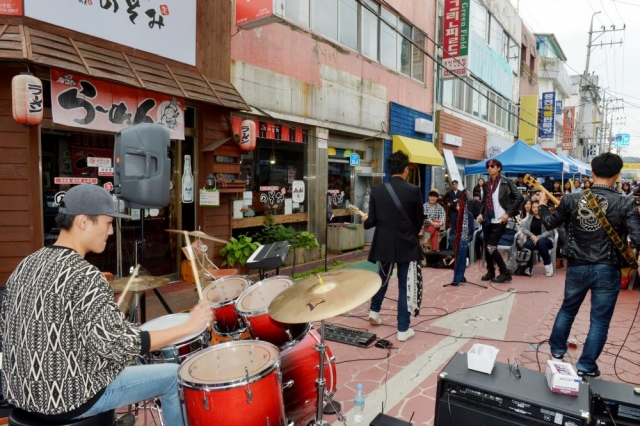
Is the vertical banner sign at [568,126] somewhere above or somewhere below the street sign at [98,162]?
above

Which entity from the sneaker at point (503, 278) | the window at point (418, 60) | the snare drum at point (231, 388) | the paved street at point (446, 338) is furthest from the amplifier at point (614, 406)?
the window at point (418, 60)

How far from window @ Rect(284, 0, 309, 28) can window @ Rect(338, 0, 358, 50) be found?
4.90 feet

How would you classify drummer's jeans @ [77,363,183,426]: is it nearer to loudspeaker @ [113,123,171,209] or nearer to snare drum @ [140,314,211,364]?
snare drum @ [140,314,211,364]

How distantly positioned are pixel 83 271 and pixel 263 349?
129 centimetres

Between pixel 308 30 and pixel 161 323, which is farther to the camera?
pixel 308 30

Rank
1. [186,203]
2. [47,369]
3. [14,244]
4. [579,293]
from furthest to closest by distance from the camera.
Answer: [186,203] → [14,244] → [579,293] → [47,369]

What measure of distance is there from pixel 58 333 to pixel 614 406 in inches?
133

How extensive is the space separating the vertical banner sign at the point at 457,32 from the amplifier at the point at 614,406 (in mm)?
12783

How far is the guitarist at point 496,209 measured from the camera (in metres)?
7.52

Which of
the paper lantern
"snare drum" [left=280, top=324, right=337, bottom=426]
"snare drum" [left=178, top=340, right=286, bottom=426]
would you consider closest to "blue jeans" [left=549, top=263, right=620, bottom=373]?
"snare drum" [left=280, top=324, right=337, bottom=426]

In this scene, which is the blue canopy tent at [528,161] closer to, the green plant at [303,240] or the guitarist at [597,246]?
the green plant at [303,240]

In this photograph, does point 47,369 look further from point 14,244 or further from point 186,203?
point 186,203

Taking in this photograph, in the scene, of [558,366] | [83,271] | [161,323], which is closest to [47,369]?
[83,271]

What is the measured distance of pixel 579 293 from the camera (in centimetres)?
407
